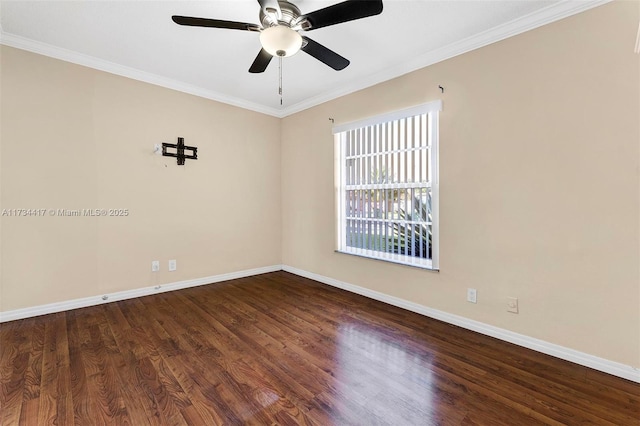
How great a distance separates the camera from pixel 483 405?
1623 millimetres

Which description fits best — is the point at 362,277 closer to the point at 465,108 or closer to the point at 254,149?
the point at 465,108

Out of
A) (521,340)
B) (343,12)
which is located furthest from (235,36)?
(521,340)

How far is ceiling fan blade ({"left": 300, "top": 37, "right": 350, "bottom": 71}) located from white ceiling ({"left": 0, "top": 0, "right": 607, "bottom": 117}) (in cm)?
33

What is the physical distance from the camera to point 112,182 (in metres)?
3.19

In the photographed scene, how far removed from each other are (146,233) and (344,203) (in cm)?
255

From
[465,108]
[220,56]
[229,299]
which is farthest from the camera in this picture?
[229,299]

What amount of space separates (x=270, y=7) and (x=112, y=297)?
3.41m

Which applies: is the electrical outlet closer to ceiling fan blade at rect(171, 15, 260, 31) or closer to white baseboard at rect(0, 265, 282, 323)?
ceiling fan blade at rect(171, 15, 260, 31)

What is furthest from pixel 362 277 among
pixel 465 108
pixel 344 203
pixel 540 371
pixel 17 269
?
pixel 17 269

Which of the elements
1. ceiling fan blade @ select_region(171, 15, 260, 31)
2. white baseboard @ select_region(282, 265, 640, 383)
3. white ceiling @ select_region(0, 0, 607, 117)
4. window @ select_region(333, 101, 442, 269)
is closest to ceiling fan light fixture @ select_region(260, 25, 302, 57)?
ceiling fan blade @ select_region(171, 15, 260, 31)

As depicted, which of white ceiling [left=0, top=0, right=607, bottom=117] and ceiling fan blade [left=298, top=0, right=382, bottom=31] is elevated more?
white ceiling [left=0, top=0, right=607, bottom=117]

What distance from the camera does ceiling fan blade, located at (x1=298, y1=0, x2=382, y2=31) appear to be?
Answer: 1672mm

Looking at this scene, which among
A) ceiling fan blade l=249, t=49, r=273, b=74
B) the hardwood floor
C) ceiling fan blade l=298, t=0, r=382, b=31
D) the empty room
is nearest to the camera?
the hardwood floor

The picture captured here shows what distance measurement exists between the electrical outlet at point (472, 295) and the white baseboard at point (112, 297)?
3.05m
